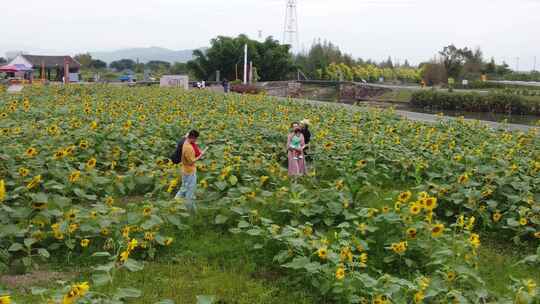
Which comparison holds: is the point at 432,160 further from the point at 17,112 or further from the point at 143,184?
the point at 17,112

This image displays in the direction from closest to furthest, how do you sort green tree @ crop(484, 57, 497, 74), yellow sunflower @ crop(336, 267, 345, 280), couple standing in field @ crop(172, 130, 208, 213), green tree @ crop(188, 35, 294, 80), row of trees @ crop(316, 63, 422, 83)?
yellow sunflower @ crop(336, 267, 345, 280), couple standing in field @ crop(172, 130, 208, 213), green tree @ crop(188, 35, 294, 80), green tree @ crop(484, 57, 497, 74), row of trees @ crop(316, 63, 422, 83)

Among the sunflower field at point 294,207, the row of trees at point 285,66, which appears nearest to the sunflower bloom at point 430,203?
the sunflower field at point 294,207

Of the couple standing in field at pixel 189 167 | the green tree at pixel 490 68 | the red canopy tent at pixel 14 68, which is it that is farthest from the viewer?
the green tree at pixel 490 68

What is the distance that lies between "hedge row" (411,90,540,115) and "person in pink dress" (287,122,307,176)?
71.9ft

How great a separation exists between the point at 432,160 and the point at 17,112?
22.6 feet

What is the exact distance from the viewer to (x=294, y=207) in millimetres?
5277

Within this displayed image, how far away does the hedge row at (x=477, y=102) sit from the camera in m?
27.0

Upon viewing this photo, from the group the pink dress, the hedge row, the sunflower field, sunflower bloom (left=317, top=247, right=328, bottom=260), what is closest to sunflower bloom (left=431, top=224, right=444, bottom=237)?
the sunflower field

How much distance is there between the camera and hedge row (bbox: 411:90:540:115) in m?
27.0

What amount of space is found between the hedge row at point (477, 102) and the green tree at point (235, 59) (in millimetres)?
15495

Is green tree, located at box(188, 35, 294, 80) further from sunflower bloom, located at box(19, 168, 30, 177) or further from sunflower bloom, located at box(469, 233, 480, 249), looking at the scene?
sunflower bloom, located at box(469, 233, 480, 249)

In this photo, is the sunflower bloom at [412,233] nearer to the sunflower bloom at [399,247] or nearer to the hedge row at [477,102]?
the sunflower bloom at [399,247]

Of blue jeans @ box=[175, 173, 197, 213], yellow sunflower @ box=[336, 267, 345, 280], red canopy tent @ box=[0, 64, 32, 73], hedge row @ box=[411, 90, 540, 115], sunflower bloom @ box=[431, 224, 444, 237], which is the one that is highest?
red canopy tent @ box=[0, 64, 32, 73]

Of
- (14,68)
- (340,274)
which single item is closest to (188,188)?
(340,274)
